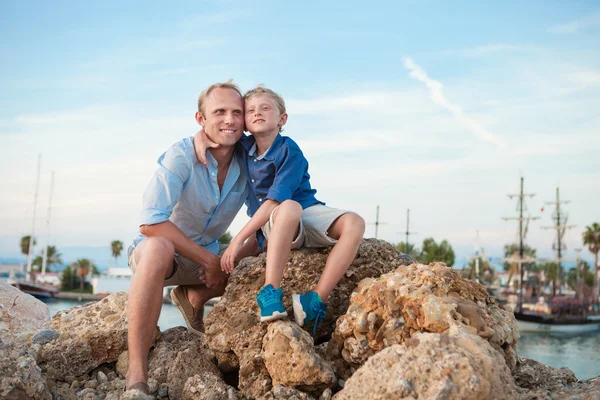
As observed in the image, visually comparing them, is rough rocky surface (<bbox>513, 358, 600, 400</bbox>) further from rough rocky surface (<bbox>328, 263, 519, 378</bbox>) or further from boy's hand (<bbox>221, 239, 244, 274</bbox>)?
boy's hand (<bbox>221, 239, 244, 274</bbox>)

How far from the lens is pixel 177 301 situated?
575 cm

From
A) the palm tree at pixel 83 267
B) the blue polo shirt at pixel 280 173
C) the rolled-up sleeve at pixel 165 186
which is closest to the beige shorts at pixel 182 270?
the rolled-up sleeve at pixel 165 186

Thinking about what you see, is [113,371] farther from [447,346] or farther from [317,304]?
[447,346]

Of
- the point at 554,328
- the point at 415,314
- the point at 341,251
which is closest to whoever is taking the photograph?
the point at 415,314

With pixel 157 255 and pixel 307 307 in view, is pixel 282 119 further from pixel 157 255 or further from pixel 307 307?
pixel 307 307

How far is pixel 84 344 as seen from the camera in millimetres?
5090

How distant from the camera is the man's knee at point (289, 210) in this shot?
4.32 metres

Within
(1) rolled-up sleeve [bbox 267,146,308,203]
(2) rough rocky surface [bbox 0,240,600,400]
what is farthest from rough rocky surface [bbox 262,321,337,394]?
(1) rolled-up sleeve [bbox 267,146,308,203]

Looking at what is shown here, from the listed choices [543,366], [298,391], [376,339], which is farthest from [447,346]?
[543,366]

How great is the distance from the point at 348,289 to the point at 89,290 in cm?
7900

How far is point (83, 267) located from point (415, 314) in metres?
86.6

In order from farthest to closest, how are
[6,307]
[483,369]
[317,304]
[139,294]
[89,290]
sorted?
[89,290] < [6,307] < [139,294] < [317,304] < [483,369]

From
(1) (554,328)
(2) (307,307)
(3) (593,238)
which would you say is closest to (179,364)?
(2) (307,307)

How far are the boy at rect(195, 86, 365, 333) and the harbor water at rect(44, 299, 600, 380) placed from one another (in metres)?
39.0
